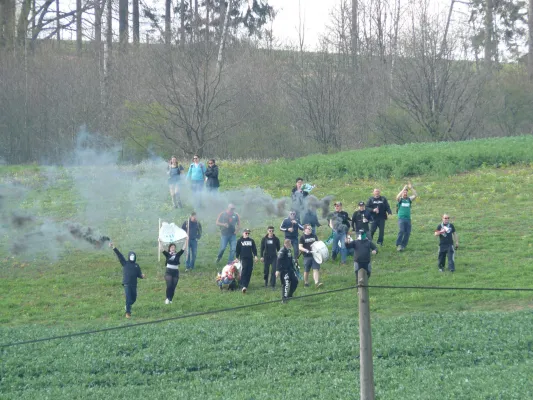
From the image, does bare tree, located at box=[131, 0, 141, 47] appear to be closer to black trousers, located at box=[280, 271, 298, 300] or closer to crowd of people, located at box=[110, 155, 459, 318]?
crowd of people, located at box=[110, 155, 459, 318]

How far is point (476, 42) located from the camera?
5191cm

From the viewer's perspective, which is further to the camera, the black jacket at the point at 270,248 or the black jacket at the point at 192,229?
the black jacket at the point at 192,229

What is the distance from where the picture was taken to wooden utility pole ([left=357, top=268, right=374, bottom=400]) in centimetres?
736

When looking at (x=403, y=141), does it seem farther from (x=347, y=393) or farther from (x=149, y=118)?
(x=347, y=393)

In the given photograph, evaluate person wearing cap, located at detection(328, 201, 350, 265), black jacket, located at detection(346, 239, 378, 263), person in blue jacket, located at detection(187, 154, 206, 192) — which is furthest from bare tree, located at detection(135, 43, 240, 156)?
black jacket, located at detection(346, 239, 378, 263)

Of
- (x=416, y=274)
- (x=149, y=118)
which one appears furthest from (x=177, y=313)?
(x=149, y=118)

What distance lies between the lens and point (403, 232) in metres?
20.2

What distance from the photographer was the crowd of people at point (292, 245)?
16.4 m

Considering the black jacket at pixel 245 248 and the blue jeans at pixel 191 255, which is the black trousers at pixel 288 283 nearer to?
the black jacket at pixel 245 248

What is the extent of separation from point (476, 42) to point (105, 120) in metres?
27.4

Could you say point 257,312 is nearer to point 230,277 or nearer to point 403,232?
point 230,277

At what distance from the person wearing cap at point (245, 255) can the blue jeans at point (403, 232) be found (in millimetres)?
4643

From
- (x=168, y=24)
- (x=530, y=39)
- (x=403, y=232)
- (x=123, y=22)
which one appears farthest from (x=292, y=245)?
(x=530, y=39)

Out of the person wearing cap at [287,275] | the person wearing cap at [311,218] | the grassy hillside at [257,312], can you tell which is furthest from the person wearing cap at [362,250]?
the person wearing cap at [311,218]
